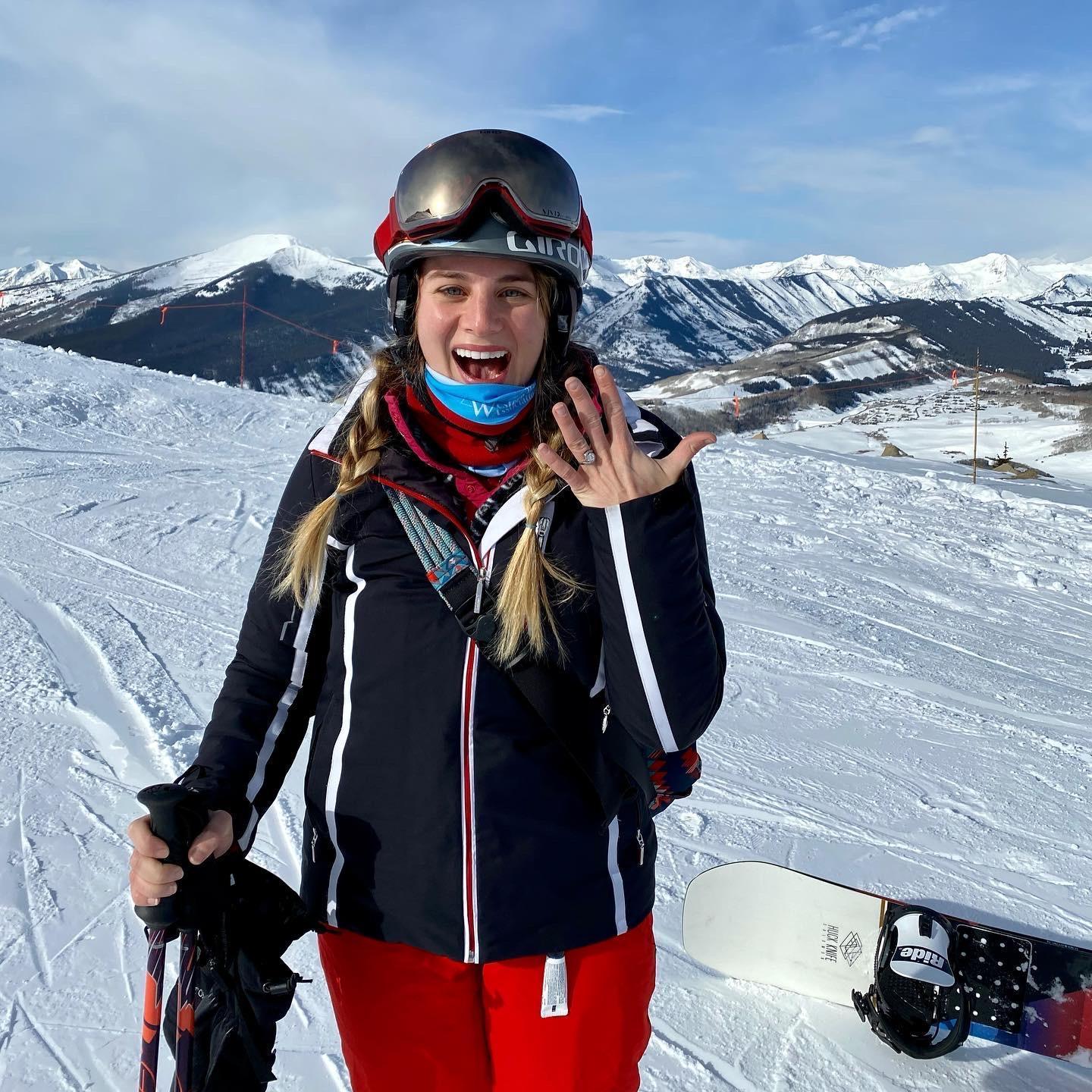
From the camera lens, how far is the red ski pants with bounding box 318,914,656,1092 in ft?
4.79

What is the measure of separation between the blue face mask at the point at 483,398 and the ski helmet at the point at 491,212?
17cm

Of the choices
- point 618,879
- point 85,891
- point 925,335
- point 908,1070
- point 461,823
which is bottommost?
point 908,1070

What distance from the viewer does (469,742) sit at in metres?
1.41

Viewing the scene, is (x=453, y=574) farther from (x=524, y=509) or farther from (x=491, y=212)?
(x=491, y=212)

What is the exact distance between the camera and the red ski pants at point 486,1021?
146 centimetres

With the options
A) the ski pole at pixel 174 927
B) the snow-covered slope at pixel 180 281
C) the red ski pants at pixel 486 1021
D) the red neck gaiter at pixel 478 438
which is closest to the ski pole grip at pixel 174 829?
the ski pole at pixel 174 927

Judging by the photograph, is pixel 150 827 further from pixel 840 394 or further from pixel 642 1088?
pixel 840 394

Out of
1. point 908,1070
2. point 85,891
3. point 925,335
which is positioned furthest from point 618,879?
point 925,335

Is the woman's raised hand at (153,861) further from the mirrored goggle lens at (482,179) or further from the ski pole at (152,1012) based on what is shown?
the mirrored goggle lens at (482,179)

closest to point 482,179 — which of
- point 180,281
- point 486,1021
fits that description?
point 486,1021

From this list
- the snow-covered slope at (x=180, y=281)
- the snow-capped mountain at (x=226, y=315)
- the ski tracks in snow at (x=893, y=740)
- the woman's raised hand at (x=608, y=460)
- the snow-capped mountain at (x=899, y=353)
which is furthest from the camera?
the snow-covered slope at (x=180, y=281)

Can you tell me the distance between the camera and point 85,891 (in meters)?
2.88

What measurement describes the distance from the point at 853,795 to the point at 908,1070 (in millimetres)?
1670

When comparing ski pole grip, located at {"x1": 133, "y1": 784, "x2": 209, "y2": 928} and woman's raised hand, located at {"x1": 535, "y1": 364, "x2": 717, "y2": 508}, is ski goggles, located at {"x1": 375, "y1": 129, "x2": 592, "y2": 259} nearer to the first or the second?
woman's raised hand, located at {"x1": 535, "y1": 364, "x2": 717, "y2": 508}
